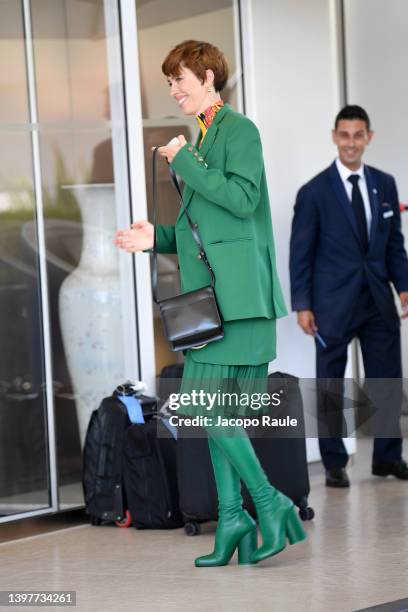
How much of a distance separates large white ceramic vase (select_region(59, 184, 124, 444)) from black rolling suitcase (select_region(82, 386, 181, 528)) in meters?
0.18

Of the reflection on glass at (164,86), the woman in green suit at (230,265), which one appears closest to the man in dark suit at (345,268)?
the reflection on glass at (164,86)

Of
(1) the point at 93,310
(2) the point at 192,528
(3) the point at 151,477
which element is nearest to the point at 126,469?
(3) the point at 151,477

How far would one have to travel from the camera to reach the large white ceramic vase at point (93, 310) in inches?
172

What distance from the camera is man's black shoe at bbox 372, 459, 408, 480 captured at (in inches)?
193

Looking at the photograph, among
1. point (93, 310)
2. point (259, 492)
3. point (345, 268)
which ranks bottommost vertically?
point (259, 492)

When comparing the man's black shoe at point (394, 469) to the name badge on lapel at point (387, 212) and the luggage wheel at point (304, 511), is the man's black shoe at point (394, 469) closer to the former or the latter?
the luggage wheel at point (304, 511)

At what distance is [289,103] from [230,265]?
2021 mm

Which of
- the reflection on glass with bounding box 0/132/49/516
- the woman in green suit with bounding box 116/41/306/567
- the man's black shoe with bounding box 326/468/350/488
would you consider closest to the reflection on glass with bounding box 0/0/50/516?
the reflection on glass with bounding box 0/132/49/516

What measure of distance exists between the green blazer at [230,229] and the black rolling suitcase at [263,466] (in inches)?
28.5

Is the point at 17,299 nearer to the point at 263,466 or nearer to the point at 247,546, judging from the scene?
the point at 263,466

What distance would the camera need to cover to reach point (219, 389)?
130 inches

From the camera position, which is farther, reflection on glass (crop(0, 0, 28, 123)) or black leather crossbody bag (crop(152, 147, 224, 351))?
reflection on glass (crop(0, 0, 28, 123))

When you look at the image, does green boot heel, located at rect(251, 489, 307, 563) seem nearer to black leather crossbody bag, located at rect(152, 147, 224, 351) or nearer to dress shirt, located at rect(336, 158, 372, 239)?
black leather crossbody bag, located at rect(152, 147, 224, 351)

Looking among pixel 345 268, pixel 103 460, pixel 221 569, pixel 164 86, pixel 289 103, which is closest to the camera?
pixel 221 569
